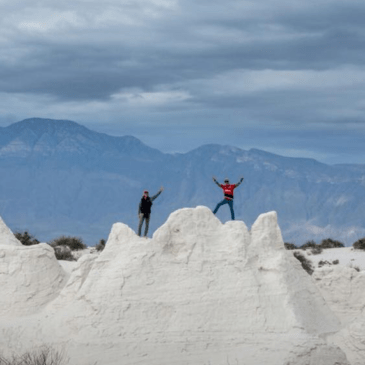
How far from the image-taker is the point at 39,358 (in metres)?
16.8

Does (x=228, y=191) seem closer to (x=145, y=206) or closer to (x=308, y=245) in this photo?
(x=145, y=206)

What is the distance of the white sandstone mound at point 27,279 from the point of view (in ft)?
63.6

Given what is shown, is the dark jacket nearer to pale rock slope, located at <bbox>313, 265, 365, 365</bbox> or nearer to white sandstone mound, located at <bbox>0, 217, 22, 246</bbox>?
white sandstone mound, located at <bbox>0, 217, 22, 246</bbox>

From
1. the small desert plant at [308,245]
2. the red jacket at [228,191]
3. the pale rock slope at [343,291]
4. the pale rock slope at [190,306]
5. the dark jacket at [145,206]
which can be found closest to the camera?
the pale rock slope at [190,306]

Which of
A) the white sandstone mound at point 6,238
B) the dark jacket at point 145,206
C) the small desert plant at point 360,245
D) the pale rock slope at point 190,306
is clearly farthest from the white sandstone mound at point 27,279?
the small desert plant at point 360,245

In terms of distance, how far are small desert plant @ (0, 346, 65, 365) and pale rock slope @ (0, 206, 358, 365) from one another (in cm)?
28

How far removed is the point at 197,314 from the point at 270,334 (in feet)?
5.20

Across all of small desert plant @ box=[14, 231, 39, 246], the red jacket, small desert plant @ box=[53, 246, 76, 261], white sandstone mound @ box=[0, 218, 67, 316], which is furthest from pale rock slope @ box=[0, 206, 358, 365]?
small desert plant @ box=[14, 231, 39, 246]

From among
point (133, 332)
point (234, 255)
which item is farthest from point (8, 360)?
point (234, 255)

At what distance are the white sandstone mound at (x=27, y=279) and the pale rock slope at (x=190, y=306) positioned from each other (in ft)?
1.63

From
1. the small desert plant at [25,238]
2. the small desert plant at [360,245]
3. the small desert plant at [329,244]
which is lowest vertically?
the small desert plant at [360,245]

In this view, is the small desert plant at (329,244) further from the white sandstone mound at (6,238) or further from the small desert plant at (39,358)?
the small desert plant at (39,358)

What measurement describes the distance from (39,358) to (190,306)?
10.8 ft

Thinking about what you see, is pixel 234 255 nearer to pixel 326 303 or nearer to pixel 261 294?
pixel 261 294
